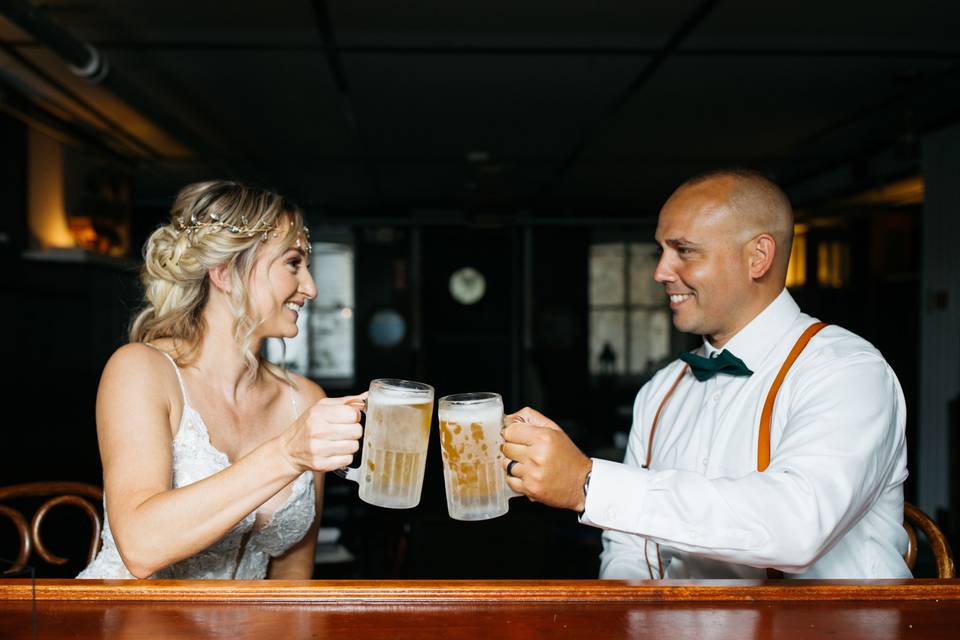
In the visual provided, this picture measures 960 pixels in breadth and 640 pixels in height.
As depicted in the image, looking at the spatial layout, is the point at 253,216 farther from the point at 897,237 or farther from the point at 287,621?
the point at 897,237

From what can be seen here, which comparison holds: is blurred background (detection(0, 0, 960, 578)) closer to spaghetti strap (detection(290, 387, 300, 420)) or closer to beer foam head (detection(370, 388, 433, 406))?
spaghetti strap (detection(290, 387, 300, 420))

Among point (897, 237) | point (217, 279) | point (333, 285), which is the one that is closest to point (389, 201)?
point (333, 285)

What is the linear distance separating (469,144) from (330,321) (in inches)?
224

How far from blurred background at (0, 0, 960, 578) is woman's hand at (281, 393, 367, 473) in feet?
→ 5.26

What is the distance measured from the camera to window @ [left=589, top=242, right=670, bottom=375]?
470 inches

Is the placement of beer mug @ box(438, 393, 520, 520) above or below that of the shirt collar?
below

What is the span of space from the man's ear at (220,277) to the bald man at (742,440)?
34.7 inches

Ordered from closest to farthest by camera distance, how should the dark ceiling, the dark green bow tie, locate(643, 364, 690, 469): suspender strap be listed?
1. the dark green bow tie
2. locate(643, 364, 690, 469): suspender strap
3. the dark ceiling

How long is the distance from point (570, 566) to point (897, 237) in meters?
5.23

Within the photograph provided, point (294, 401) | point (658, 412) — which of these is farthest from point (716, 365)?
point (294, 401)

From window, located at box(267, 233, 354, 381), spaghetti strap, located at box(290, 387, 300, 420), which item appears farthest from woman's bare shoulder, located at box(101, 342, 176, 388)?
window, located at box(267, 233, 354, 381)

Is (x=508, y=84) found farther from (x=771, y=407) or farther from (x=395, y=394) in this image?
(x=395, y=394)

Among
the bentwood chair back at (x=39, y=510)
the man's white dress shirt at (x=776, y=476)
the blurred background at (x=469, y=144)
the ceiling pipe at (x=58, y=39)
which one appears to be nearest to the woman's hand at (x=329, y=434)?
the man's white dress shirt at (x=776, y=476)

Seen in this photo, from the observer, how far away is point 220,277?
6.23 feet
